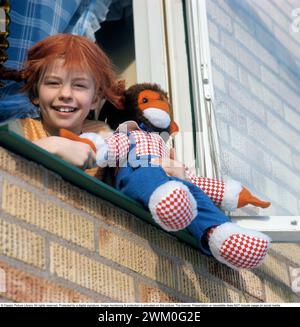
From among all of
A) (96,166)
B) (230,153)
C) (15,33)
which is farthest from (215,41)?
(96,166)

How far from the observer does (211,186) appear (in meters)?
2.38

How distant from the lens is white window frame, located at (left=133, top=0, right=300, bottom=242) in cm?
256

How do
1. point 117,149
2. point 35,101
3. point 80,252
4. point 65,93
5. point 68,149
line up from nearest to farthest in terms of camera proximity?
point 80,252 → point 68,149 → point 117,149 → point 65,93 → point 35,101

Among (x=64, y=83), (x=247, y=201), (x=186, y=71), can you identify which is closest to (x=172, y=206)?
(x=247, y=201)

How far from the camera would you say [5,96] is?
2639mm

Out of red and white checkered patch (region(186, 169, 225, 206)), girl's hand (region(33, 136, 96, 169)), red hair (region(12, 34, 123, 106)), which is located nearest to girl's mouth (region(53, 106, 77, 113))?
red hair (region(12, 34, 123, 106))

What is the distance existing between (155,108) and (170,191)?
42 cm

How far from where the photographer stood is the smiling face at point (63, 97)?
2338mm

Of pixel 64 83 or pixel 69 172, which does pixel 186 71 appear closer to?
pixel 64 83

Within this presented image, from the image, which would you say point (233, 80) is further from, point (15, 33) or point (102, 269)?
point (102, 269)

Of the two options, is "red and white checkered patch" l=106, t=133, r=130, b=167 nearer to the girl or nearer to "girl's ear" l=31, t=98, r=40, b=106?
the girl

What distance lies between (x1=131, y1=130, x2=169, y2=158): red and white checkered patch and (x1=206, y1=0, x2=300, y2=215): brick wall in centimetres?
41

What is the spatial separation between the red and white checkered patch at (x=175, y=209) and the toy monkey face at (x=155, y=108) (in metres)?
0.37

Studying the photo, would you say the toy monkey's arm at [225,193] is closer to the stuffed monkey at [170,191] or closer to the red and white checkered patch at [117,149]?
the stuffed monkey at [170,191]
